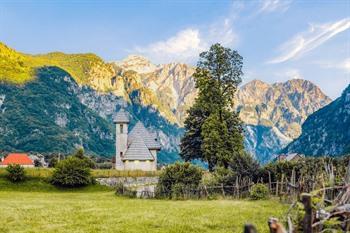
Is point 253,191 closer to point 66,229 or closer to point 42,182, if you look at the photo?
point 66,229

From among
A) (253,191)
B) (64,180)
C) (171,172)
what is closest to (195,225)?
(253,191)

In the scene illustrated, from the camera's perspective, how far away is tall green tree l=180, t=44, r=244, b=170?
5816cm

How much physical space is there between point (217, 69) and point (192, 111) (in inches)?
313

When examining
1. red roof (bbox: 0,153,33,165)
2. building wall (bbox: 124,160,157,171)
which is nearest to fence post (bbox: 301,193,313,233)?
building wall (bbox: 124,160,157,171)

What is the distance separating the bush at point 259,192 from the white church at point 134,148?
47.6 metres

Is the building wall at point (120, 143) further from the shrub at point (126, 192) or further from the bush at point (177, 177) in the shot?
the bush at point (177, 177)

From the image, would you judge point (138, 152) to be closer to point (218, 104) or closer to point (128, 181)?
point (128, 181)

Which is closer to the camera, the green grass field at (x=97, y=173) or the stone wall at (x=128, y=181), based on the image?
the green grass field at (x=97, y=173)

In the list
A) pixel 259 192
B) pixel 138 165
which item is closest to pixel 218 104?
pixel 259 192

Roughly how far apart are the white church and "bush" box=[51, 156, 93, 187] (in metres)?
20.8

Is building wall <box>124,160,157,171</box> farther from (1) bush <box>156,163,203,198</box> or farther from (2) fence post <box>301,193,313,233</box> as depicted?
(2) fence post <box>301,193,313,233</box>

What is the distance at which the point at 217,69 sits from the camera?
61250mm

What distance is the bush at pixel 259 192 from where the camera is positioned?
38.2 meters

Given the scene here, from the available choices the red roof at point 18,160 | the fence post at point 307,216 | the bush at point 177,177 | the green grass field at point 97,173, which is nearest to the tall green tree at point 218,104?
the bush at point 177,177
